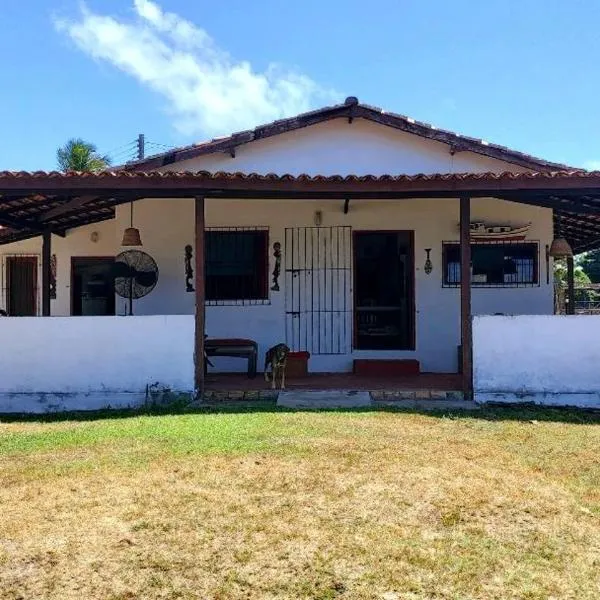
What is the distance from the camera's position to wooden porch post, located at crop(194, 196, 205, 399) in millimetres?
7559

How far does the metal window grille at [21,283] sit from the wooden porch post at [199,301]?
6754mm

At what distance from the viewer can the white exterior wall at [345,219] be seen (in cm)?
988

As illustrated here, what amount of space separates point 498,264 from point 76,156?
65.0ft

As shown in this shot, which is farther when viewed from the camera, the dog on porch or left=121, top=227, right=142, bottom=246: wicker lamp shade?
left=121, top=227, right=142, bottom=246: wicker lamp shade

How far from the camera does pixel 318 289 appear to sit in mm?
9977

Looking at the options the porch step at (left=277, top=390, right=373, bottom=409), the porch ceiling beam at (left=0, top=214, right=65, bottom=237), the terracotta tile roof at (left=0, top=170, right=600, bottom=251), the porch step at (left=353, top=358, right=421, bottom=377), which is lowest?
the porch step at (left=277, top=390, right=373, bottom=409)

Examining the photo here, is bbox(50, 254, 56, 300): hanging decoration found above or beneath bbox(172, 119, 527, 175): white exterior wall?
beneath

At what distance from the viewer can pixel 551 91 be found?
49.1ft

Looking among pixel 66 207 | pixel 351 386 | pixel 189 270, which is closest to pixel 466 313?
pixel 351 386

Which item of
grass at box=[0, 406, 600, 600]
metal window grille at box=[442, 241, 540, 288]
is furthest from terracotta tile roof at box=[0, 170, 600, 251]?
grass at box=[0, 406, 600, 600]

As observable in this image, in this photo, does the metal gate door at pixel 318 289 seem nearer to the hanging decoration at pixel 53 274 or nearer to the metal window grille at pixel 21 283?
the hanging decoration at pixel 53 274

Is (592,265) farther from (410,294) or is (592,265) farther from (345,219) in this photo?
(345,219)

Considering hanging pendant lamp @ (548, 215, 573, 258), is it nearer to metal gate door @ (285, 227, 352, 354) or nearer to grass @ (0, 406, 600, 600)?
metal gate door @ (285, 227, 352, 354)

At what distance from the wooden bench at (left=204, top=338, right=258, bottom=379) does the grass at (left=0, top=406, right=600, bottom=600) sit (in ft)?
8.77
